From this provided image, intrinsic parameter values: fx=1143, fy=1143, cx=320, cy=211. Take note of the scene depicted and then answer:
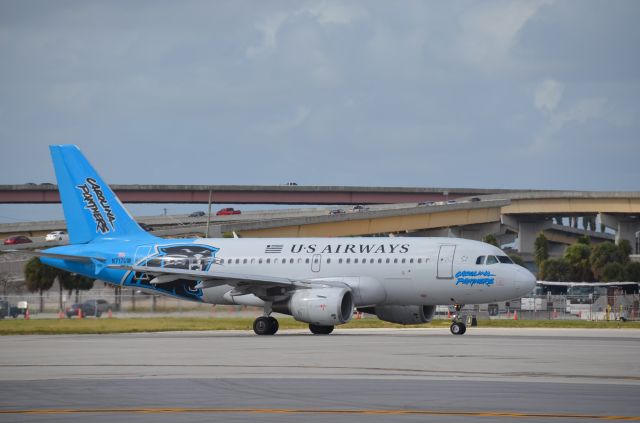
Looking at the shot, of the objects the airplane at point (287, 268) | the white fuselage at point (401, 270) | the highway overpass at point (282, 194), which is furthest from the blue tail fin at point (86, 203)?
the highway overpass at point (282, 194)

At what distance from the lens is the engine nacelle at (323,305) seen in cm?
4122

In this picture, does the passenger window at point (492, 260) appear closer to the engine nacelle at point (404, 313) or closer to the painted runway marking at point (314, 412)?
the engine nacelle at point (404, 313)

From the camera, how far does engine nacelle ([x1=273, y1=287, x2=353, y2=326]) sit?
135ft

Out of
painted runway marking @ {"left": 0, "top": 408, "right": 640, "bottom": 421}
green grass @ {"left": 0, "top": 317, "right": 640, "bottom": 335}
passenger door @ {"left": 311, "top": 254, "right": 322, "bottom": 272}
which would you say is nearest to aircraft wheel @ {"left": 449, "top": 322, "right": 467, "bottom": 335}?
passenger door @ {"left": 311, "top": 254, "right": 322, "bottom": 272}

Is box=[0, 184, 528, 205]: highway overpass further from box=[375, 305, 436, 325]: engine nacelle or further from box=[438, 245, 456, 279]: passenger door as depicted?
box=[438, 245, 456, 279]: passenger door

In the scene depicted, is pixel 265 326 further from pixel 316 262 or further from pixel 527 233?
pixel 527 233

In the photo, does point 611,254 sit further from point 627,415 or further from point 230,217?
point 627,415

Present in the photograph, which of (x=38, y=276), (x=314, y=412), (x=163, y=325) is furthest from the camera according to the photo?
(x=38, y=276)

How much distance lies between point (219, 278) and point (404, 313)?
758 cm

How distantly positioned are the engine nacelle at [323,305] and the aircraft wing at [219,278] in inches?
25.1

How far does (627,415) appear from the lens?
16.4 m

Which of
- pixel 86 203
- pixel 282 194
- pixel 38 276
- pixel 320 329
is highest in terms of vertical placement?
pixel 282 194

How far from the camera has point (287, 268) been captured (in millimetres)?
45594

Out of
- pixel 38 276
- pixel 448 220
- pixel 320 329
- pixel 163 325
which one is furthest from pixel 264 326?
pixel 448 220
